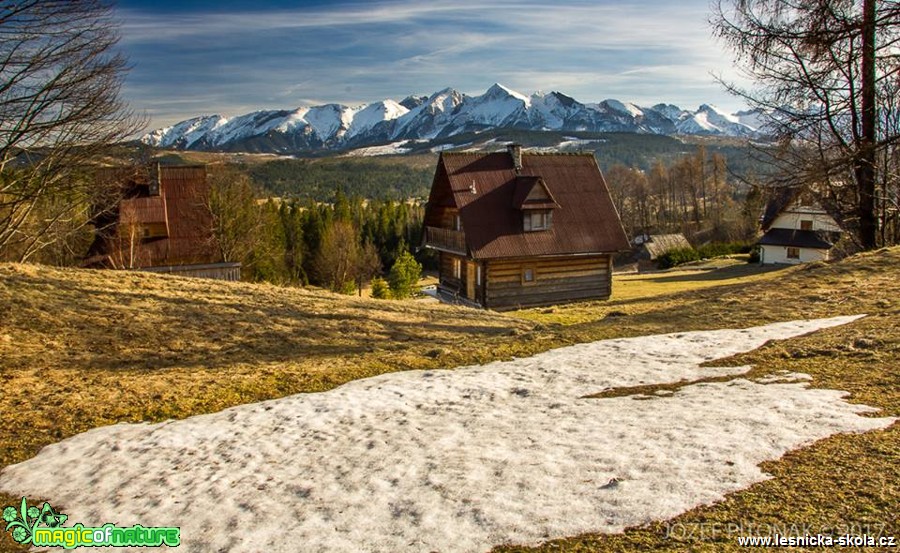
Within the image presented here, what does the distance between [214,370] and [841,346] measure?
10.8 metres

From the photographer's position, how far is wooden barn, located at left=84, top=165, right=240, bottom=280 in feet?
104

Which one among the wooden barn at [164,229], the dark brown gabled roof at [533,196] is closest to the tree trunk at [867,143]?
the dark brown gabled roof at [533,196]

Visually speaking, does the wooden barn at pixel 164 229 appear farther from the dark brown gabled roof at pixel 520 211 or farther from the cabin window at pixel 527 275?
the cabin window at pixel 527 275

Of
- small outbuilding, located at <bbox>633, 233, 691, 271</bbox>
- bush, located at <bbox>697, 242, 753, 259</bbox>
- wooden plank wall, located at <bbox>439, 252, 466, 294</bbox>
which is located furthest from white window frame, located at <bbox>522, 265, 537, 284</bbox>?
small outbuilding, located at <bbox>633, 233, 691, 271</bbox>

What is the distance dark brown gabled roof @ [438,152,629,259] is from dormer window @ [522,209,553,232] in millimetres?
250

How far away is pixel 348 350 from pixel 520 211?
18.7 m

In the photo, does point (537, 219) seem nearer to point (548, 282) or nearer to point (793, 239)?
point (548, 282)

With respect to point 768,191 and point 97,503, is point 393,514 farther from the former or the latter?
point 768,191

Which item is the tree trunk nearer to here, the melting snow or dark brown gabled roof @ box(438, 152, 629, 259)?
the melting snow

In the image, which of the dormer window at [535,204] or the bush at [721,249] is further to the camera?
the bush at [721,249]

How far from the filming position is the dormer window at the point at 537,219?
2884 centimetres

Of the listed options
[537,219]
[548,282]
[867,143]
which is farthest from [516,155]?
[867,143]

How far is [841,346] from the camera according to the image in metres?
9.74

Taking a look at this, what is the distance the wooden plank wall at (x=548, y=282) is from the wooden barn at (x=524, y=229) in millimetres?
49
